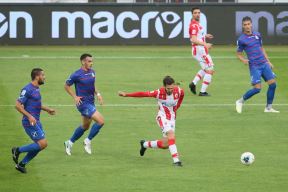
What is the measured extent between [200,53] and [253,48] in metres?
3.85

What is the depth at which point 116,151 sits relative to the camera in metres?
20.5

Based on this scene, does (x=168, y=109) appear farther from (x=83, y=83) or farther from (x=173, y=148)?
(x=83, y=83)

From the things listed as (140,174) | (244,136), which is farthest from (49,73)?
(140,174)

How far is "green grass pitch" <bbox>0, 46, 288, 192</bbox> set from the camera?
17.5 m

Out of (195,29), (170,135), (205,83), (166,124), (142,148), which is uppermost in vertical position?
(195,29)

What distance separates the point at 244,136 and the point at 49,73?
1212cm

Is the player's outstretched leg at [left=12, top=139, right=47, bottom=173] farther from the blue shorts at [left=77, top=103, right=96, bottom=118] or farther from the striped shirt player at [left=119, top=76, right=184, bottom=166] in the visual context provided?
the striped shirt player at [left=119, top=76, right=184, bottom=166]

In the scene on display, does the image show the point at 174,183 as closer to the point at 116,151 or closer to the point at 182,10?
the point at 116,151

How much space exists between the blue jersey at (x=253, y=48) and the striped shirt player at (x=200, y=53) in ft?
9.86

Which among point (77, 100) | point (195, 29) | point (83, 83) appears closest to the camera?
point (77, 100)

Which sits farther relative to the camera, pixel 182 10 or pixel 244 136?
pixel 182 10

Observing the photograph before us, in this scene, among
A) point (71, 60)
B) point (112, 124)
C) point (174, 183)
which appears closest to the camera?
point (174, 183)

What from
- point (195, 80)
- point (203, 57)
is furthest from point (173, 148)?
point (203, 57)

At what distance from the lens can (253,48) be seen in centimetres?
2484
